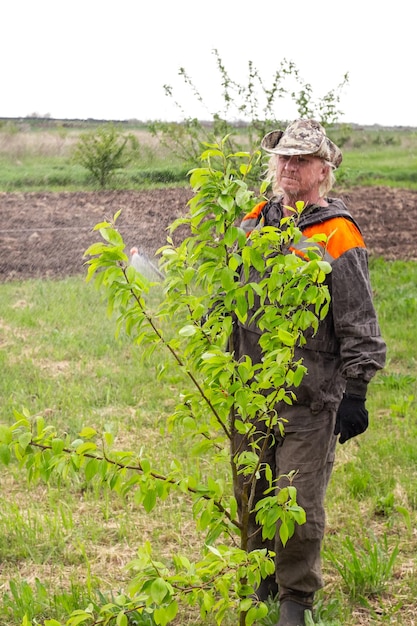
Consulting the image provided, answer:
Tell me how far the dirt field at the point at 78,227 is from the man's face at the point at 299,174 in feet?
25.4

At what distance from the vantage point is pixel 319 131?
11.7ft

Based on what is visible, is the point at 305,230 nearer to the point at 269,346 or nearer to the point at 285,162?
the point at 285,162

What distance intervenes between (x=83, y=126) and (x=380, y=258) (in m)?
5.23

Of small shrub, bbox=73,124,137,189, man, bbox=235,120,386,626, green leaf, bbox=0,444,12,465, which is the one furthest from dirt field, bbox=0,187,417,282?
green leaf, bbox=0,444,12,465

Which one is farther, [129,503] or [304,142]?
[129,503]

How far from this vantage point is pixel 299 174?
139 inches

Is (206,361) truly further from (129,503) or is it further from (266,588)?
(129,503)

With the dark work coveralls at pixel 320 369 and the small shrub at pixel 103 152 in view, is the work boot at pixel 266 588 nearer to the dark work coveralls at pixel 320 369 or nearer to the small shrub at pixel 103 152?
the dark work coveralls at pixel 320 369

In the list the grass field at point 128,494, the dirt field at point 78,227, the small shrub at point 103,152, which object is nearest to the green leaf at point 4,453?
the grass field at point 128,494

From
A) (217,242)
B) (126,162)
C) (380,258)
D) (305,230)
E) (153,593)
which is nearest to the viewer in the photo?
(153,593)

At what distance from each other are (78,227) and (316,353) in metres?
9.84

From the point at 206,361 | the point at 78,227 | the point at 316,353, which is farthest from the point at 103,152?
the point at 206,361

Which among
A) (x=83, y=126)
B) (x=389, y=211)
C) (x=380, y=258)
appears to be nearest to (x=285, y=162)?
(x=380, y=258)

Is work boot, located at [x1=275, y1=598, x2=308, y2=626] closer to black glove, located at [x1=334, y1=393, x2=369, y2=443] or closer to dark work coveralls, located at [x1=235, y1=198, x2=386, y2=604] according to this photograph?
dark work coveralls, located at [x1=235, y1=198, x2=386, y2=604]
